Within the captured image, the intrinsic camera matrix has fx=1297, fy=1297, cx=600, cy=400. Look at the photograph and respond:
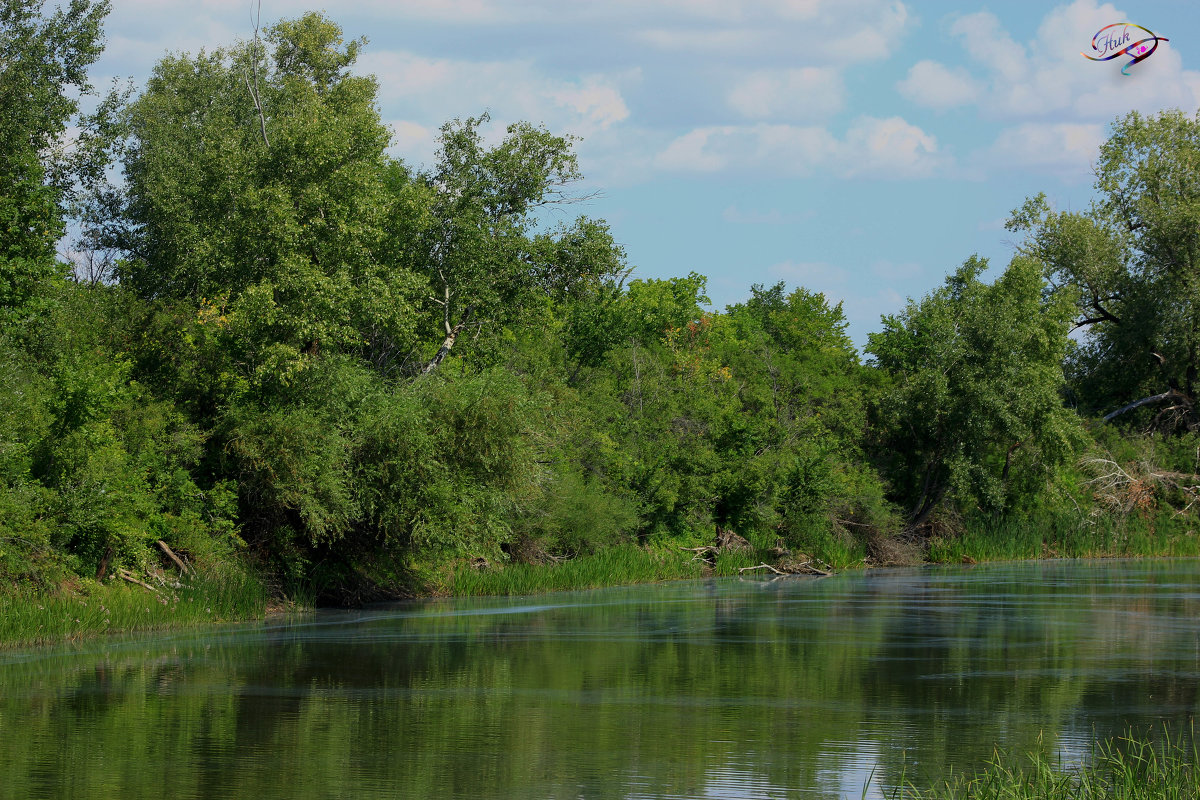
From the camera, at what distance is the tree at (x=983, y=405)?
48.3 metres

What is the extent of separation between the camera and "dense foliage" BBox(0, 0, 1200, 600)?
1049 inches

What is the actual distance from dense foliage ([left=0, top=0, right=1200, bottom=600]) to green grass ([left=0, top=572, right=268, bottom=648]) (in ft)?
1.62

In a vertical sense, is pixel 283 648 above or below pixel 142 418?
below

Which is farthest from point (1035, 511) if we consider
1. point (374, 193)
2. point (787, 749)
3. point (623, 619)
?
point (787, 749)

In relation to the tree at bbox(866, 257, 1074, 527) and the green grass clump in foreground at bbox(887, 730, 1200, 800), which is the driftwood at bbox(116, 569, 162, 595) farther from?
the tree at bbox(866, 257, 1074, 527)

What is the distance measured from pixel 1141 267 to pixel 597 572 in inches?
1339

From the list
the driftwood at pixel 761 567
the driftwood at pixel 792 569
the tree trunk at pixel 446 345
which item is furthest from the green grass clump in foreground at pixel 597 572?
the tree trunk at pixel 446 345

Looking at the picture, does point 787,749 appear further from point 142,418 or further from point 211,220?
point 211,220

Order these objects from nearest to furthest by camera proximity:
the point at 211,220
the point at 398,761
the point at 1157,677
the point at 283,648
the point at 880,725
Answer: the point at 398,761
the point at 880,725
the point at 1157,677
the point at 283,648
the point at 211,220

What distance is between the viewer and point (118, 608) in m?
23.5

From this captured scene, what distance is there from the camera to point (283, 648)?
73.5 feet

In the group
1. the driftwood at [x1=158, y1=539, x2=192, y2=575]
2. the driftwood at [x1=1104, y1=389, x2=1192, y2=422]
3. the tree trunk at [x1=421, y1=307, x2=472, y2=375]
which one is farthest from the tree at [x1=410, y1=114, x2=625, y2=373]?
the driftwood at [x1=1104, y1=389, x2=1192, y2=422]

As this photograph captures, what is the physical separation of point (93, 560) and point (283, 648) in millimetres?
4255

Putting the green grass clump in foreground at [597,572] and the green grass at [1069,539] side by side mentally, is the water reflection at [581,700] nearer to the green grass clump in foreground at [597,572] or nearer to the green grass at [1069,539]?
the green grass clump in foreground at [597,572]
